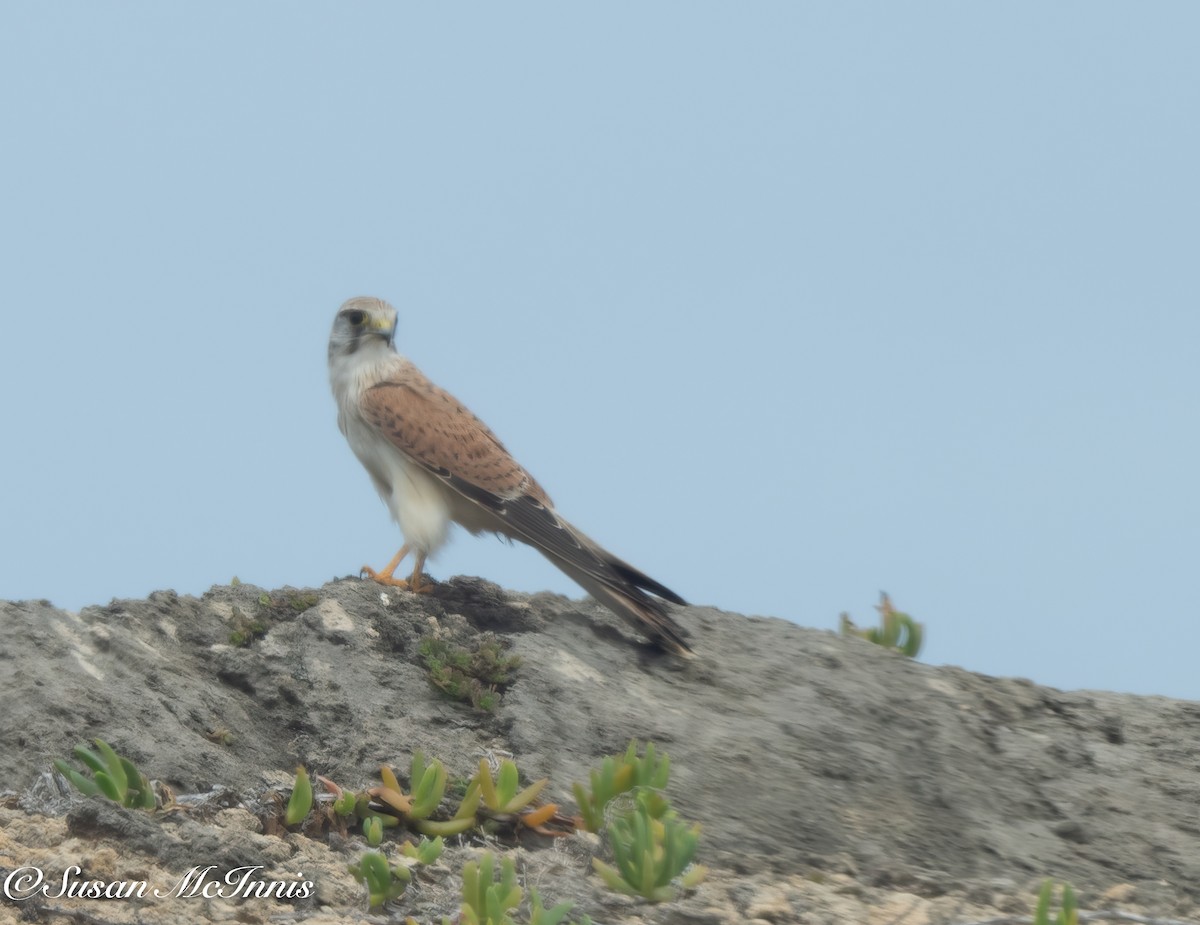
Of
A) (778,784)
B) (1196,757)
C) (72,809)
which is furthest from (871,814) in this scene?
(72,809)

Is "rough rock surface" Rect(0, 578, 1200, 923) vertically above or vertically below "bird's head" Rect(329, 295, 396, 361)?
below

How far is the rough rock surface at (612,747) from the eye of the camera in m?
4.17

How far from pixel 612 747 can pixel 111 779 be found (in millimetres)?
1608

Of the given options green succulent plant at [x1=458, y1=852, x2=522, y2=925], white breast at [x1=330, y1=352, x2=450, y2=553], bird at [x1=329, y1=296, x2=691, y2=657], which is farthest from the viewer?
white breast at [x1=330, y1=352, x2=450, y2=553]

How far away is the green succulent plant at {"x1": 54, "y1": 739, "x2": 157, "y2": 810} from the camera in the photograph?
4145mm

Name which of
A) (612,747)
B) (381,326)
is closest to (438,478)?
(381,326)

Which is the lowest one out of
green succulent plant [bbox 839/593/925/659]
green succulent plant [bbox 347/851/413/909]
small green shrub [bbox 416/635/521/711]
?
green succulent plant [bbox 347/851/413/909]

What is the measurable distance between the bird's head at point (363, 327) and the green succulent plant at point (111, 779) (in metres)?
3.03

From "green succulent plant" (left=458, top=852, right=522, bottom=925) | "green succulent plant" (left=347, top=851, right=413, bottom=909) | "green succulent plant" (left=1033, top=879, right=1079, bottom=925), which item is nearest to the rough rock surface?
"green succulent plant" (left=347, top=851, right=413, bottom=909)

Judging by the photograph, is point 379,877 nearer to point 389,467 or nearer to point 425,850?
point 425,850

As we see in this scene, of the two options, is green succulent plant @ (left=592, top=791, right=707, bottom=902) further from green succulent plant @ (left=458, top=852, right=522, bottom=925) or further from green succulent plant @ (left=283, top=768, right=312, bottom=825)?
green succulent plant @ (left=283, top=768, right=312, bottom=825)

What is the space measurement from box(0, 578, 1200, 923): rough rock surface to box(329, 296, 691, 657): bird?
18cm

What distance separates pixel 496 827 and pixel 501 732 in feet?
2.00

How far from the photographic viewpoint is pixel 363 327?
7.01 m
